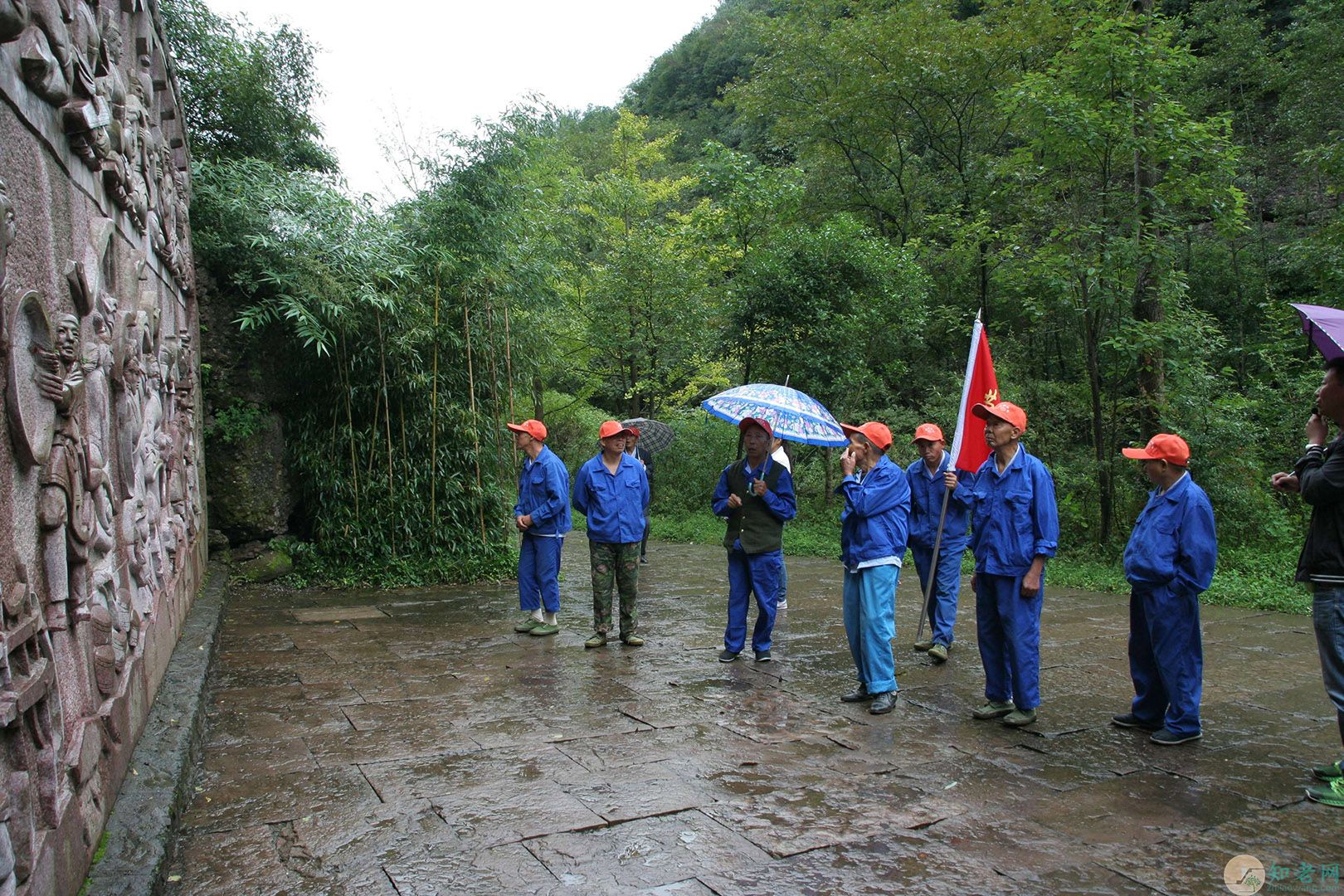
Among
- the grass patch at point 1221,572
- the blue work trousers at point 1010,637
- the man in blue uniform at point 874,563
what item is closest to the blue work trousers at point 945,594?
the man in blue uniform at point 874,563

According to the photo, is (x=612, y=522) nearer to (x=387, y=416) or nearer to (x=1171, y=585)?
(x=387, y=416)

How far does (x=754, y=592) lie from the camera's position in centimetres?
620

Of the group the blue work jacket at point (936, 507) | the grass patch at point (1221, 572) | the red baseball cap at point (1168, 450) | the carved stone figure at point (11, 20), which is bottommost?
the grass patch at point (1221, 572)

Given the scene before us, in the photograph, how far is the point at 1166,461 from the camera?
184 inches

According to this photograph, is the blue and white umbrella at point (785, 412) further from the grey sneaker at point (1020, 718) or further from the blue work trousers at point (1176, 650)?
the blue work trousers at point (1176, 650)

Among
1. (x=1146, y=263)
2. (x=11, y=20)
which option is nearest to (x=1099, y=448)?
(x=1146, y=263)

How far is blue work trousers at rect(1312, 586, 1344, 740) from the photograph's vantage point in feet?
12.5

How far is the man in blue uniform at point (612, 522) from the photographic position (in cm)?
659

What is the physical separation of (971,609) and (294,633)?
228 inches

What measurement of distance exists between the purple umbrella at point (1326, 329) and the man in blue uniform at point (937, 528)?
244 centimetres

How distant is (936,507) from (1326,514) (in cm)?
287

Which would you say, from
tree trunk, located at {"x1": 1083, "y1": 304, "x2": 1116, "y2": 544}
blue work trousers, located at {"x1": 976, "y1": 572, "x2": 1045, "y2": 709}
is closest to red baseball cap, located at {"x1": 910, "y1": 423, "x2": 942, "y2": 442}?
blue work trousers, located at {"x1": 976, "y1": 572, "x2": 1045, "y2": 709}

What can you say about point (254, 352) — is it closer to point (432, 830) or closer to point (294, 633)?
point (294, 633)

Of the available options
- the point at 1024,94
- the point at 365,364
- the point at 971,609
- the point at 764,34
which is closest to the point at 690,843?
the point at 971,609
